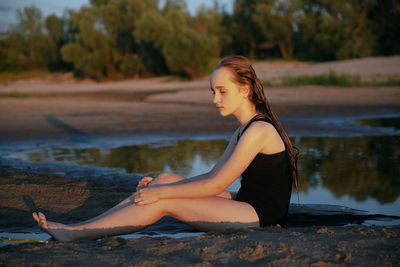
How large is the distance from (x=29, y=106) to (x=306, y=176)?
11.7 meters

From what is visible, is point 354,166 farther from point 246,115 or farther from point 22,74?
point 22,74

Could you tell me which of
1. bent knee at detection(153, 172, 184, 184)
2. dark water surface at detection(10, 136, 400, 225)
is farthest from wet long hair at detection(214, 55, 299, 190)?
dark water surface at detection(10, 136, 400, 225)

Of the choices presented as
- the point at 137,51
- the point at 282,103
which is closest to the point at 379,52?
the point at 137,51

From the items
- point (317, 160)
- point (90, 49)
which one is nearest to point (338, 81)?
point (317, 160)

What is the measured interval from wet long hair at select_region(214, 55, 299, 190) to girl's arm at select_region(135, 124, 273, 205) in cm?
18

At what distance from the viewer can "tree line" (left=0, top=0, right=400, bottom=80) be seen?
34.7m

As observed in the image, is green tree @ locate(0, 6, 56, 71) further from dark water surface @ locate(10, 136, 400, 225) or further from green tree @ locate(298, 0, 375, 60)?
dark water surface @ locate(10, 136, 400, 225)

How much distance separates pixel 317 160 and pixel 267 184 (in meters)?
4.41

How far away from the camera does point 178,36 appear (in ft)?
112

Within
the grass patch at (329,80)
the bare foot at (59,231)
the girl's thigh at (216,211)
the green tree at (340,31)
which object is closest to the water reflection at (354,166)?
the girl's thigh at (216,211)

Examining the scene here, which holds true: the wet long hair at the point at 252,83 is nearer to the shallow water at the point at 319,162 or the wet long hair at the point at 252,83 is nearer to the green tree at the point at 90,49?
the shallow water at the point at 319,162

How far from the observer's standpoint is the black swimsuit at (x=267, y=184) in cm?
314

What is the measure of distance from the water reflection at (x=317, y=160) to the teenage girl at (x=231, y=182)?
7.61 feet

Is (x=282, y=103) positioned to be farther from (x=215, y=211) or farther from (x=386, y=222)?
(x=215, y=211)
